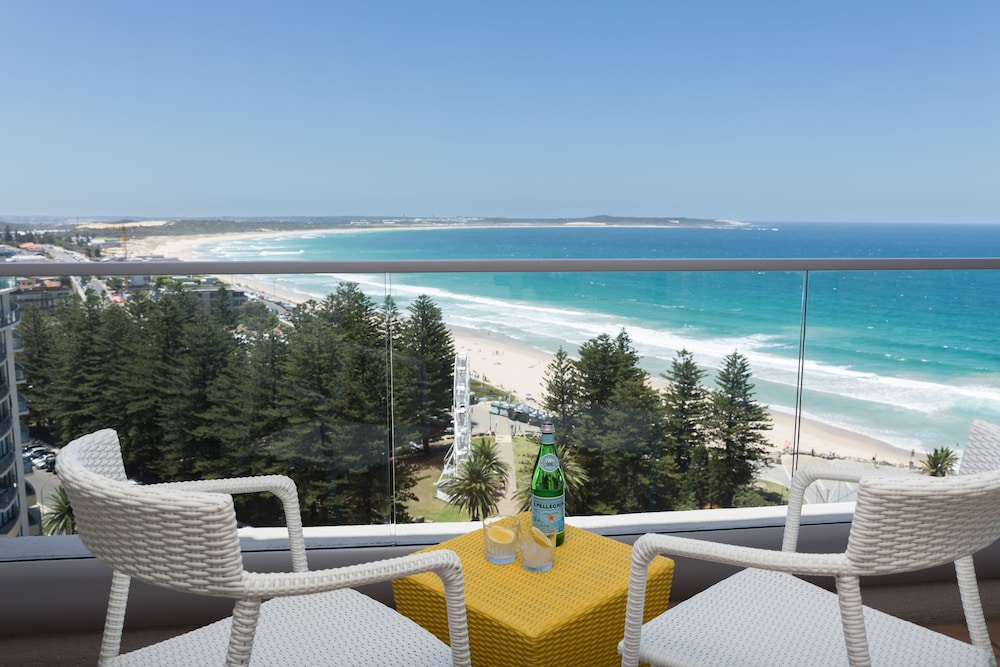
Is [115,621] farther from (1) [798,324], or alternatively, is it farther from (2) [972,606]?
(1) [798,324]

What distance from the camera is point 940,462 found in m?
2.85

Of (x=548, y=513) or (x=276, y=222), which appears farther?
(x=276, y=222)

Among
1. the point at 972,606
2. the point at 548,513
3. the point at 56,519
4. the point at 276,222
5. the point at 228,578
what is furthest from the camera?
the point at 276,222

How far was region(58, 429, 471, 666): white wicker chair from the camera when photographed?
121 centimetres

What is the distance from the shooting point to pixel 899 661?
154 centimetres

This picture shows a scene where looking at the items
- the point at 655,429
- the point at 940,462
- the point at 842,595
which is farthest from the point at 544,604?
the point at 940,462

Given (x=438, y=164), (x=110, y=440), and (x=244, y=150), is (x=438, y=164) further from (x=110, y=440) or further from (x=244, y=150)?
(x=110, y=440)

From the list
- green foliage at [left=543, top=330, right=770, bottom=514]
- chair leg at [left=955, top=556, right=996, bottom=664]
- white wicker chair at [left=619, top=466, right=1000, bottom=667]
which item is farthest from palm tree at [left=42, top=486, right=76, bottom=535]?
chair leg at [left=955, top=556, right=996, bottom=664]

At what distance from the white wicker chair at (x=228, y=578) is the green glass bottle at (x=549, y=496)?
18.7 inches

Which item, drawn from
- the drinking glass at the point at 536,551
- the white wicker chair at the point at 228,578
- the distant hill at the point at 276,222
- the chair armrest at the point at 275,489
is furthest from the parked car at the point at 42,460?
the distant hill at the point at 276,222

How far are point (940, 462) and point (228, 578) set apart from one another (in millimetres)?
2588

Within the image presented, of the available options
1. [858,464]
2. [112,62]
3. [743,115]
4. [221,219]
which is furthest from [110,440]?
[743,115]

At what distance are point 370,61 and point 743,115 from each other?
779 inches

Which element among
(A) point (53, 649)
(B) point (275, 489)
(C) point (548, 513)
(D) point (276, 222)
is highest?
(D) point (276, 222)
